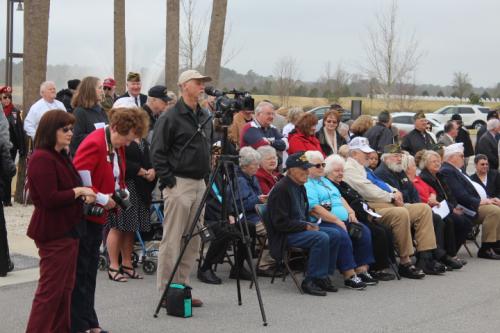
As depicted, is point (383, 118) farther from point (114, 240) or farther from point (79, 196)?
point (79, 196)

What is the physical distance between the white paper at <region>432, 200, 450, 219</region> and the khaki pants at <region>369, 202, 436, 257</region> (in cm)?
59

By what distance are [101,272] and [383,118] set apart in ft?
21.3

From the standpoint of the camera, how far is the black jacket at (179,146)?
22.4ft

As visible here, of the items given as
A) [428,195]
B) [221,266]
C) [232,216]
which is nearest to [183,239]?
[232,216]

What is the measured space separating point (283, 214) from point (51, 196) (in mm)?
3273

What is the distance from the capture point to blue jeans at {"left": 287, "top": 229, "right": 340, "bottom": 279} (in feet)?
25.7

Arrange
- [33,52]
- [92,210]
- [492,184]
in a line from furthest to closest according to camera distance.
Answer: [33,52]
[492,184]
[92,210]

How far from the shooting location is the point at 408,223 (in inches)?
355

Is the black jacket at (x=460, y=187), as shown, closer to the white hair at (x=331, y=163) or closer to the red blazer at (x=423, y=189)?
the red blazer at (x=423, y=189)

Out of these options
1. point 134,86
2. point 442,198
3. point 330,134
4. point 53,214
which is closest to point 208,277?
point 53,214

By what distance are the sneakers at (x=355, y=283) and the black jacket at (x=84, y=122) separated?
10.6 feet

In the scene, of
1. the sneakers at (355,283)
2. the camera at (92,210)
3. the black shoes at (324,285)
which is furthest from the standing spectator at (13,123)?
the camera at (92,210)

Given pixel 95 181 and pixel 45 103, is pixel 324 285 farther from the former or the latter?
pixel 45 103

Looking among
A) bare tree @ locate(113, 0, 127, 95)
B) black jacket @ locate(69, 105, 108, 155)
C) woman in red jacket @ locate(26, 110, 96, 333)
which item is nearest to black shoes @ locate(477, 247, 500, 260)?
black jacket @ locate(69, 105, 108, 155)
